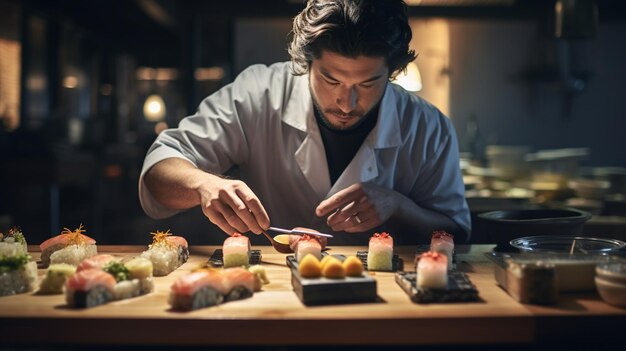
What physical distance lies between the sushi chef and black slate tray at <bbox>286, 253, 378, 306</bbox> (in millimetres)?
626

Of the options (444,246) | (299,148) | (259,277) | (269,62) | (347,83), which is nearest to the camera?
(259,277)

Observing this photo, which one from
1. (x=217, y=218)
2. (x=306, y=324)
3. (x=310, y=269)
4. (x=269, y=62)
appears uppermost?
(x=269, y=62)

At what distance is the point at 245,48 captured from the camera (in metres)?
6.92

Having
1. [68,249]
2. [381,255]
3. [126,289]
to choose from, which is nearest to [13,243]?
[68,249]

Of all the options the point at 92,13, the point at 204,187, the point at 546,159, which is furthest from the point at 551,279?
the point at 92,13

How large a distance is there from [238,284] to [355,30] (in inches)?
45.5

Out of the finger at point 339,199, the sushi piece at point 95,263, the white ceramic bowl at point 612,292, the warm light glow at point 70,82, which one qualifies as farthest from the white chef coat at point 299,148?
the warm light glow at point 70,82

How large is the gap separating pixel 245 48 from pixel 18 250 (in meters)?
5.26

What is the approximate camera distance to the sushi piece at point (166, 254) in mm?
1959

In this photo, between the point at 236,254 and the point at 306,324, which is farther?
the point at 236,254

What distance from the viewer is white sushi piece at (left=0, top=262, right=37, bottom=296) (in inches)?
67.3

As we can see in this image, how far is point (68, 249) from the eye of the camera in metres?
2.03

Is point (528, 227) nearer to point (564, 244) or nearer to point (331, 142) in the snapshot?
point (564, 244)

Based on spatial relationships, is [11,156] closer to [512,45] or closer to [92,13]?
[92,13]
